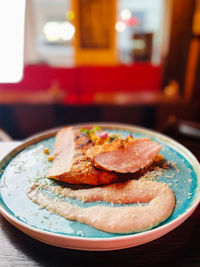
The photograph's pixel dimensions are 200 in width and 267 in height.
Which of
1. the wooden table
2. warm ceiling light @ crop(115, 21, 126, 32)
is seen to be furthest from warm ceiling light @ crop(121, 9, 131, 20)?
the wooden table

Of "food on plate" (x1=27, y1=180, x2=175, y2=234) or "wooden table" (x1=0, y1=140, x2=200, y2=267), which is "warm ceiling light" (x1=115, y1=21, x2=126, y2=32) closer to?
"food on plate" (x1=27, y1=180, x2=175, y2=234)

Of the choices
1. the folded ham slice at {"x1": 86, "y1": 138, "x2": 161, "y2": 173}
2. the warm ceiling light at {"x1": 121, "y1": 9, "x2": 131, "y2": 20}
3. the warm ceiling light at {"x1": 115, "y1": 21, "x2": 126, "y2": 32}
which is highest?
the warm ceiling light at {"x1": 121, "y1": 9, "x2": 131, "y2": 20}

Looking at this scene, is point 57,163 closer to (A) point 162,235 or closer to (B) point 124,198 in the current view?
(B) point 124,198

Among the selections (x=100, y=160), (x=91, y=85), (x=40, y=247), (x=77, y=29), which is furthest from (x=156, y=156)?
(x=77, y=29)

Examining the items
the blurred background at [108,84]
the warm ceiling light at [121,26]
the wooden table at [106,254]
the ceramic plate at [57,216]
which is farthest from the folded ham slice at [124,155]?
the warm ceiling light at [121,26]

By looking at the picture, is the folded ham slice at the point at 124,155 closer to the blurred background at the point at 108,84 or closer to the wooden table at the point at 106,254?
the wooden table at the point at 106,254

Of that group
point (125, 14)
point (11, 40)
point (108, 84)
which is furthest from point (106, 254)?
point (125, 14)
